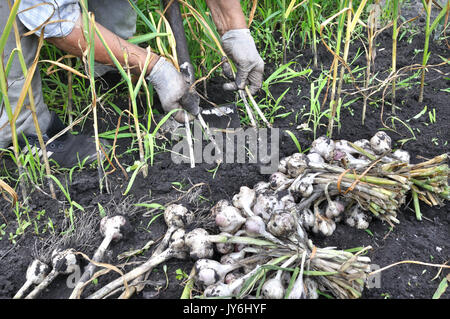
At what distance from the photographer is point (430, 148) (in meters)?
1.89

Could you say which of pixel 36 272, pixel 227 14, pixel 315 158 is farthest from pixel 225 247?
pixel 227 14

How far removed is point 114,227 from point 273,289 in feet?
1.94

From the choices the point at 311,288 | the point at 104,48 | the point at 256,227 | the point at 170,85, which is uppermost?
the point at 104,48

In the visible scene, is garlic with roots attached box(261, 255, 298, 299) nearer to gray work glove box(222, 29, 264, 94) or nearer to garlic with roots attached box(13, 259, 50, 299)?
garlic with roots attached box(13, 259, 50, 299)

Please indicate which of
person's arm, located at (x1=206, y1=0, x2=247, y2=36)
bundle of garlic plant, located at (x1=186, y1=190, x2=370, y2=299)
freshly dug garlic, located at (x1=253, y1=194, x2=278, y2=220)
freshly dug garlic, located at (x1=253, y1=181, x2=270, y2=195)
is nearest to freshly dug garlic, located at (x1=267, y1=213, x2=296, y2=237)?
bundle of garlic plant, located at (x1=186, y1=190, x2=370, y2=299)

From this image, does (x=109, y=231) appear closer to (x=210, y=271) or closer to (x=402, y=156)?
(x=210, y=271)

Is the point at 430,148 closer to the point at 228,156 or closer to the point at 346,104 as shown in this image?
the point at 346,104

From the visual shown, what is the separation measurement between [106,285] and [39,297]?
235mm

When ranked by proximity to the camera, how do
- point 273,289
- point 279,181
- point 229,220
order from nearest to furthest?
point 273,289 < point 229,220 < point 279,181

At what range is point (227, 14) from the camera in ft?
6.81

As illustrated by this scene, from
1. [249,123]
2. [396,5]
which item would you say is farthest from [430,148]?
[249,123]

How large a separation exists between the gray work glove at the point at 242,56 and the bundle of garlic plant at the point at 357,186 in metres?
0.53

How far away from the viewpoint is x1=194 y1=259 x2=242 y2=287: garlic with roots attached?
139 centimetres

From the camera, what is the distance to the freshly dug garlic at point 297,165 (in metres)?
1.69
